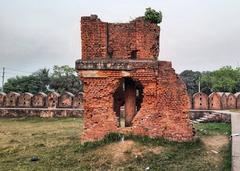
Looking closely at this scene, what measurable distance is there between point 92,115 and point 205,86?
4939 cm

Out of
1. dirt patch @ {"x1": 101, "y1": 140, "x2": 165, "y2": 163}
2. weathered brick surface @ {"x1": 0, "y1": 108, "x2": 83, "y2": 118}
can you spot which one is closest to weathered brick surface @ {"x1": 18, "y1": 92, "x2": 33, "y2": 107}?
weathered brick surface @ {"x1": 0, "y1": 108, "x2": 83, "y2": 118}

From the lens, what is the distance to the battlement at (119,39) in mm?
11678

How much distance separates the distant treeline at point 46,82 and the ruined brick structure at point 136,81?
38083 mm

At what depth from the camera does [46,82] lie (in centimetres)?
5372

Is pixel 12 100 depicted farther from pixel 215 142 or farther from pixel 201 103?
pixel 215 142

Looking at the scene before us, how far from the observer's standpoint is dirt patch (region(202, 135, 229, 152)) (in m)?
11.1

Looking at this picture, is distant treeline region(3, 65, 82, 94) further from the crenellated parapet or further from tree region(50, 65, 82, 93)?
the crenellated parapet

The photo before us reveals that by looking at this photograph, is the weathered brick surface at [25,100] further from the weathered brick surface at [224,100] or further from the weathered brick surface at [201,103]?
the weathered brick surface at [224,100]

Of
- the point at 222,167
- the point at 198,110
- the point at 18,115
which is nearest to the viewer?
the point at 222,167

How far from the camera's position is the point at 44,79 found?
5322 cm

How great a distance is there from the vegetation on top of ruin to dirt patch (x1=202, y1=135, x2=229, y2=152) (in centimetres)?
388

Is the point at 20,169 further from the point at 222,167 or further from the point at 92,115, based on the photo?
the point at 222,167

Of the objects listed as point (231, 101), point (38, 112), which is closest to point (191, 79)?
point (231, 101)

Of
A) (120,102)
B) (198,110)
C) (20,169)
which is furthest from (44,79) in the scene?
(20,169)
